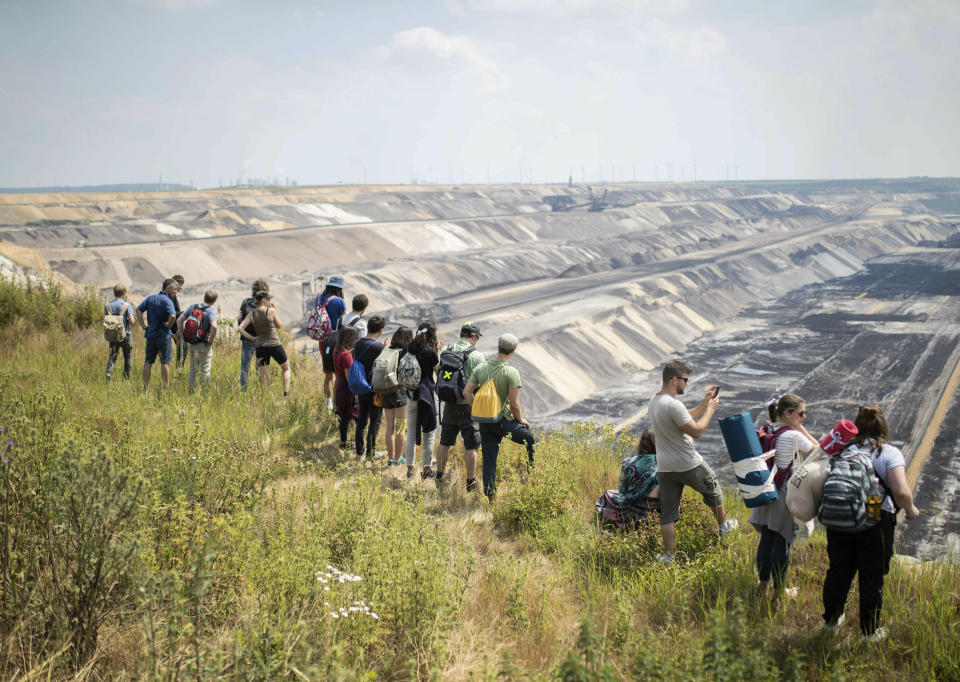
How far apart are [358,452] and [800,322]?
40284 mm

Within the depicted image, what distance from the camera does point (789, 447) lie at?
4.82 metres

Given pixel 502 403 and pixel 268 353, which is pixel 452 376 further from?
pixel 268 353

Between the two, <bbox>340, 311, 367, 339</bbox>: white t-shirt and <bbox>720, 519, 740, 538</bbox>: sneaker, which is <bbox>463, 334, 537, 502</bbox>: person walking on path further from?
<bbox>720, 519, 740, 538</bbox>: sneaker

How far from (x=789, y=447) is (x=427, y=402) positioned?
11.8ft

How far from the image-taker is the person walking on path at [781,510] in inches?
185

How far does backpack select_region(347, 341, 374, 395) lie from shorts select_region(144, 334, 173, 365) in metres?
3.00

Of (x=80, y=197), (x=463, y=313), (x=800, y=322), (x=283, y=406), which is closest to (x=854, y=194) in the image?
(x=800, y=322)

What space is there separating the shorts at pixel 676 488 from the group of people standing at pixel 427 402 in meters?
1.60

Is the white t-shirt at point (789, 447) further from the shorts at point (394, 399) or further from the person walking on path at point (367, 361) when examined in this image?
the person walking on path at point (367, 361)

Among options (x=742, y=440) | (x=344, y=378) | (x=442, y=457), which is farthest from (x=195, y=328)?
(x=742, y=440)

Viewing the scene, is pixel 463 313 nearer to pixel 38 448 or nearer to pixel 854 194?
pixel 38 448

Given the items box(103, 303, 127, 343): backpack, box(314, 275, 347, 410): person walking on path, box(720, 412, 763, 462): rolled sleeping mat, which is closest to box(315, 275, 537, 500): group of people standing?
box(314, 275, 347, 410): person walking on path

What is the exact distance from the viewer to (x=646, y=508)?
5801 mm

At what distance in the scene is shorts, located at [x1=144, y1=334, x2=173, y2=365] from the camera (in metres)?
8.86
